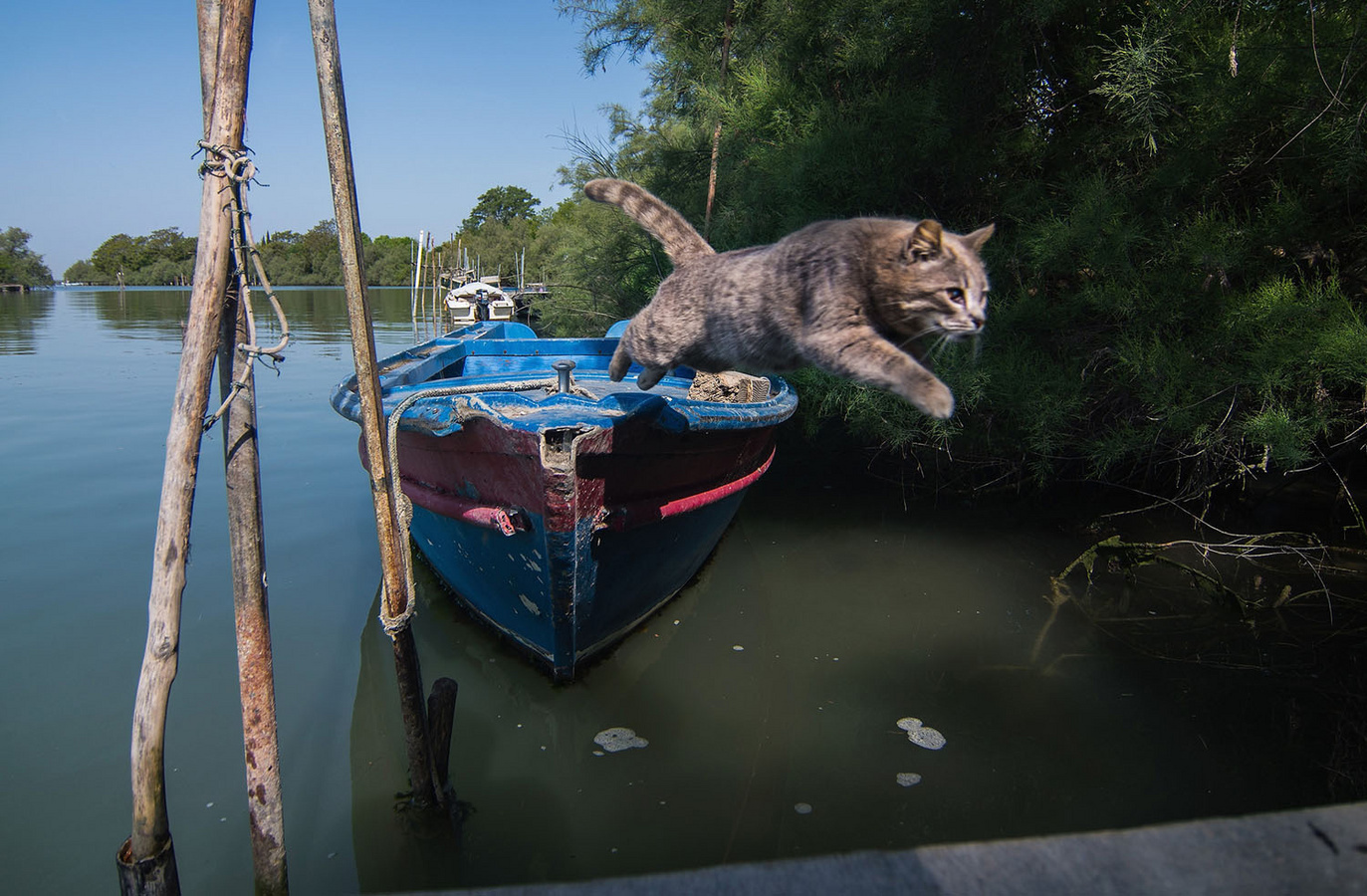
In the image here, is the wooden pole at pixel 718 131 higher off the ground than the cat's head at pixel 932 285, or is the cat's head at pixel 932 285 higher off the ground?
the wooden pole at pixel 718 131

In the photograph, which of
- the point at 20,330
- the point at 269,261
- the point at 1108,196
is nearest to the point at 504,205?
the point at 269,261

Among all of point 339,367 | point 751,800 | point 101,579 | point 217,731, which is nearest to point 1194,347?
point 751,800

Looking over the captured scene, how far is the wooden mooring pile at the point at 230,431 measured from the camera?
2.35m

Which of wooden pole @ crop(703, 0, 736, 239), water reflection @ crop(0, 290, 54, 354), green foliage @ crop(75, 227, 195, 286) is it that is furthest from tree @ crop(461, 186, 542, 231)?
wooden pole @ crop(703, 0, 736, 239)

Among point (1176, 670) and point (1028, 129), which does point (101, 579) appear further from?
point (1028, 129)

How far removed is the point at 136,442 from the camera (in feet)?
32.0

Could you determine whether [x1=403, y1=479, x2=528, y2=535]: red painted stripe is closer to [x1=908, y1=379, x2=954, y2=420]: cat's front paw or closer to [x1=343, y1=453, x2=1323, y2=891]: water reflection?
[x1=343, y1=453, x2=1323, y2=891]: water reflection

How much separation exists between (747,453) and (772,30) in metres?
6.52

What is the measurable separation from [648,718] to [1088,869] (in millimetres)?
3167

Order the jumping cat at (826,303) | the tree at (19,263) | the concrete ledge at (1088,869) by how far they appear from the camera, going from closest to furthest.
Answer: the concrete ledge at (1088,869), the jumping cat at (826,303), the tree at (19,263)

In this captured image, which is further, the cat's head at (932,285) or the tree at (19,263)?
the tree at (19,263)

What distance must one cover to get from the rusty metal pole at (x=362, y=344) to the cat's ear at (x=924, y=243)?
1.80 m

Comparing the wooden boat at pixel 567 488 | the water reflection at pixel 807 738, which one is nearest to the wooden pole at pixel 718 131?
the wooden boat at pixel 567 488

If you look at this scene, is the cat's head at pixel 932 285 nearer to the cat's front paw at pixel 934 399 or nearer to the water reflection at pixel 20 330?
the cat's front paw at pixel 934 399
